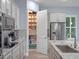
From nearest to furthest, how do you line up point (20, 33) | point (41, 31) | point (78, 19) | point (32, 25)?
1. point (20, 33)
2. point (41, 31)
3. point (78, 19)
4. point (32, 25)

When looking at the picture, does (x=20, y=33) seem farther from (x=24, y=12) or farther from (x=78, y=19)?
(x=78, y=19)

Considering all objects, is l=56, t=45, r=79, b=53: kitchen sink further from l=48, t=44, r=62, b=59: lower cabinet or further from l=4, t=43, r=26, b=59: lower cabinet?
l=4, t=43, r=26, b=59: lower cabinet

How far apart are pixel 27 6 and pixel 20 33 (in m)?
1.47

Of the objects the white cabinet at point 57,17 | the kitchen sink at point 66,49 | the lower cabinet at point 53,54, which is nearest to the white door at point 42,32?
the white cabinet at point 57,17

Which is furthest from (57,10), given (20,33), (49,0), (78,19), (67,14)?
(20,33)

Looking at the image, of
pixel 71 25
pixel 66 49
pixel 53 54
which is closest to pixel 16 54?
pixel 53 54

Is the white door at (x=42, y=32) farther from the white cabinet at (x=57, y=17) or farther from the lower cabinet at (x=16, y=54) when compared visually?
the lower cabinet at (x=16, y=54)

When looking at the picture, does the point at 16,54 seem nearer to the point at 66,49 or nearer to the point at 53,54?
the point at 53,54

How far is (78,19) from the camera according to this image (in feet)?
37.8

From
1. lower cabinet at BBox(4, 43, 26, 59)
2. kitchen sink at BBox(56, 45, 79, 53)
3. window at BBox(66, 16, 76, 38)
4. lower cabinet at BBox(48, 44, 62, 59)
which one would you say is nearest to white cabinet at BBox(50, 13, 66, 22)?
window at BBox(66, 16, 76, 38)

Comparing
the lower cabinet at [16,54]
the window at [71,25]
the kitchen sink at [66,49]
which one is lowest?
the lower cabinet at [16,54]

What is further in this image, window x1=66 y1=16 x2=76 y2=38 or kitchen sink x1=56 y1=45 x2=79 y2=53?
window x1=66 y1=16 x2=76 y2=38

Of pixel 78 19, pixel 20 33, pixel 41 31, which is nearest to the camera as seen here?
pixel 20 33

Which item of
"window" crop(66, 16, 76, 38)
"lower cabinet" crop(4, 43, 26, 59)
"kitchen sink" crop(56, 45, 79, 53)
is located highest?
"window" crop(66, 16, 76, 38)
